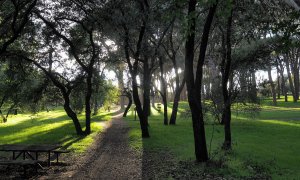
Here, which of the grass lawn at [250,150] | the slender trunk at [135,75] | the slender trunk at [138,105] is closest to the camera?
the grass lawn at [250,150]

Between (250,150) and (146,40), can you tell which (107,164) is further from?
(146,40)

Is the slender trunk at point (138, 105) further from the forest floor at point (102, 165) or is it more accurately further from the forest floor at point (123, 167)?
the forest floor at point (123, 167)

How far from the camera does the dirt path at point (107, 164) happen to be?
12733 mm

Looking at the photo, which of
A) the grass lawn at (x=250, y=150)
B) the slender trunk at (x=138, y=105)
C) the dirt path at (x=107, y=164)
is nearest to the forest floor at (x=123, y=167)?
the dirt path at (x=107, y=164)

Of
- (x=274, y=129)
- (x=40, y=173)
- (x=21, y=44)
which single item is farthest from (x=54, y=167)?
(x=274, y=129)

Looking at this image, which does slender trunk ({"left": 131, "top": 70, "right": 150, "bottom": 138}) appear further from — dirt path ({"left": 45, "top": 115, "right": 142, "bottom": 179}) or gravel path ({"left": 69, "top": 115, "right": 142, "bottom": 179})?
dirt path ({"left": 45, "top": 115, "right": 142, "bottom": 179})

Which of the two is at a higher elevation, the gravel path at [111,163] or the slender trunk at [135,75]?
the slender trunk at [135,75]

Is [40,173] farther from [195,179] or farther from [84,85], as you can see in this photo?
[84,85]

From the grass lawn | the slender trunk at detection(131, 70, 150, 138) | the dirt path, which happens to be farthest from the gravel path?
the slender trunk at detection(131, 70, 150, 138)

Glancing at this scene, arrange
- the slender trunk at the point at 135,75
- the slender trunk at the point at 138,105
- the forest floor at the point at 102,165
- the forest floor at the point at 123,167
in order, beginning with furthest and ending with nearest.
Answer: the slender trunk at the point at 138,105
the slender trunk at the point at 135,75
the forest floor at the point at 102,165
the forest floor at the point at 123,167

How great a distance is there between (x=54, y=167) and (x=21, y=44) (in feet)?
45.4

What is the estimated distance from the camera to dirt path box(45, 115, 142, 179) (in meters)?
12.7

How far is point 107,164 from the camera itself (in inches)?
583

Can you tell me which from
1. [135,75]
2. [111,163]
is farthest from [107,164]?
[135,75]
